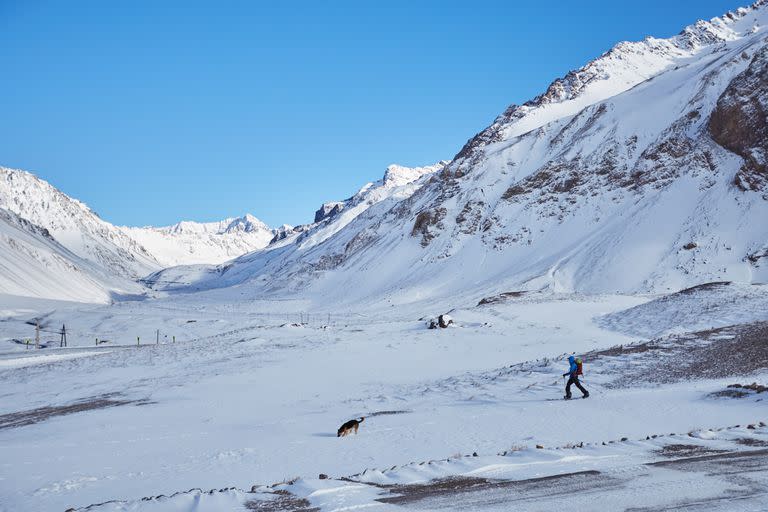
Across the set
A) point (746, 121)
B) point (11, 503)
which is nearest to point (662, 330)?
point (11, 503)

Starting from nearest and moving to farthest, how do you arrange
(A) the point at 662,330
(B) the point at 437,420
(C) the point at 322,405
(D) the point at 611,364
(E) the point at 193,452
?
(E) the point at 193,452
(B) the point at 437,420
(C) the point at 322,405
(D) the point at 611,364
(A) the point at 662,330

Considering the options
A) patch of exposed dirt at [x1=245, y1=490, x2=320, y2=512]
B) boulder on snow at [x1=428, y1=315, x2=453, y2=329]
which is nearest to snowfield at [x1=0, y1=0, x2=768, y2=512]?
patch of exposed dirt at [x1=245, y1=490, x2=320, y2=512]

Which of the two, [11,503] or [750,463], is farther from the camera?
[11,503]

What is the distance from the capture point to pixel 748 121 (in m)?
82.4

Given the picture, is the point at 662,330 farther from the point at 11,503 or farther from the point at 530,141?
the point at 530,141

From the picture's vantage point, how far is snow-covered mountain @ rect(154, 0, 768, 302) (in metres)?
70.5

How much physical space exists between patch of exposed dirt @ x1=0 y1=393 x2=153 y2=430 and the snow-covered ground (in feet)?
0.50

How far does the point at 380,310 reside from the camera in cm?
8206

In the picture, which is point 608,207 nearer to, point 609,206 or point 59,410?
point 609,206

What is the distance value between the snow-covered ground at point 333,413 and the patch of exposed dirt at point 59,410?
0.15 meters

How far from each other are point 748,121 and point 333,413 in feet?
292

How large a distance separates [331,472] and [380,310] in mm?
72151

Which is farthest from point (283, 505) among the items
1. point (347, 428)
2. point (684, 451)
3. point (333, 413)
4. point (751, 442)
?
point (333, 413)

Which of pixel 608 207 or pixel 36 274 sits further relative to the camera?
pixel 36 274
